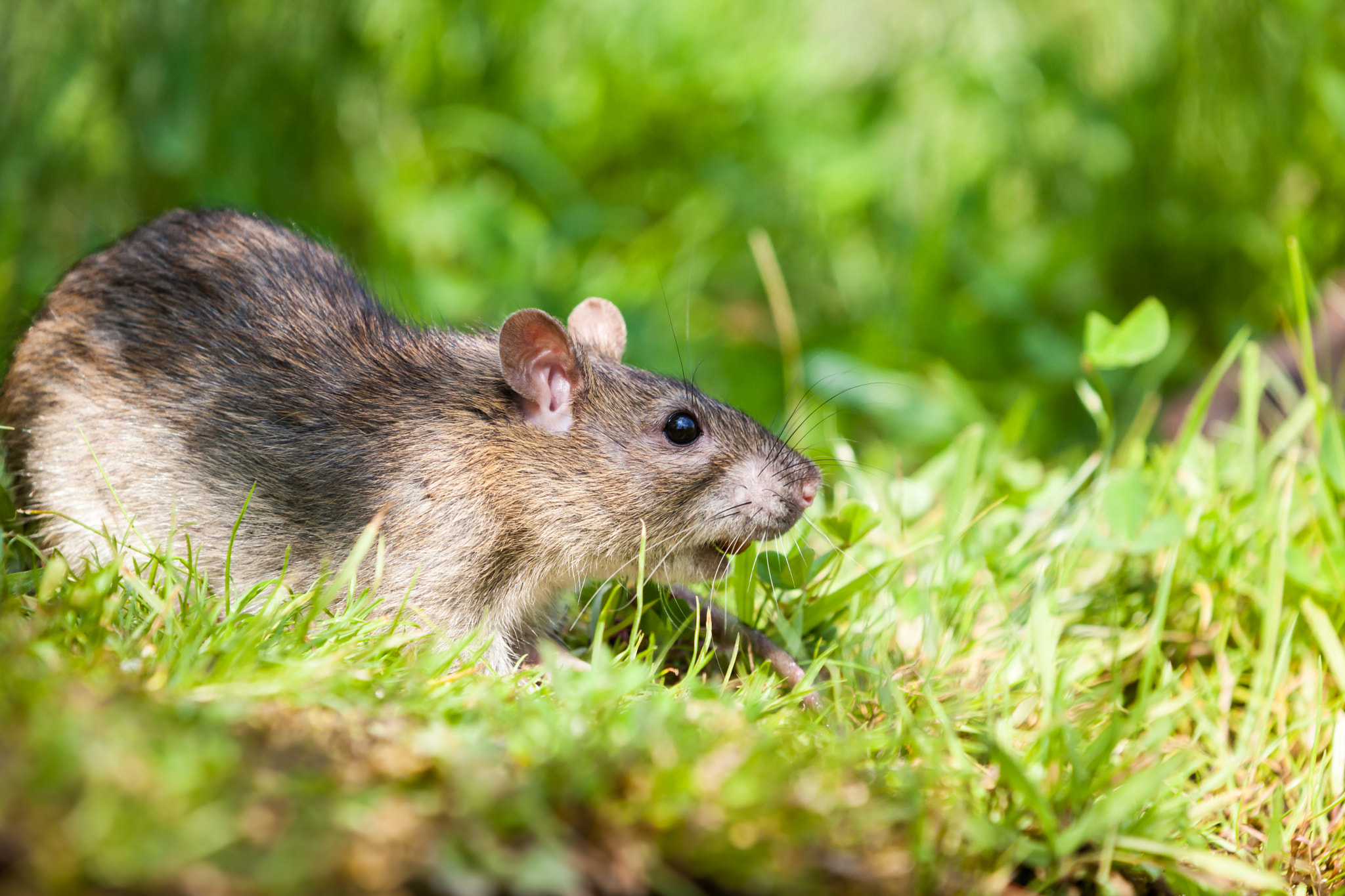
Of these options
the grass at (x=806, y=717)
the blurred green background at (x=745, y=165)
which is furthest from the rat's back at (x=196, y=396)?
the blurred green background at (x=745, y=165)

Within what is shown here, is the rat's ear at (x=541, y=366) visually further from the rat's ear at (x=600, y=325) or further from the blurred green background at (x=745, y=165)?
the blurred green background at (x=745, y=165)

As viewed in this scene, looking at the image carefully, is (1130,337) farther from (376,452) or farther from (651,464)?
(376,452)

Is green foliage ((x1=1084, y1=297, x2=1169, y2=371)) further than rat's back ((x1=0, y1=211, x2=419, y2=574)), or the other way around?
green foliage ((x1=1084, y1=297, x2=1169, y2=371))

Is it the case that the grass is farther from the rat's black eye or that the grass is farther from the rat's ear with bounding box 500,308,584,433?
the rat's ear with bounding box 500,308,584,433

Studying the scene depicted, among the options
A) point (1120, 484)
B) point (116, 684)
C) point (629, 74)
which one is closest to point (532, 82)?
point (629, 74)

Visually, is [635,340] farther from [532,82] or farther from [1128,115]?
[1128,115]

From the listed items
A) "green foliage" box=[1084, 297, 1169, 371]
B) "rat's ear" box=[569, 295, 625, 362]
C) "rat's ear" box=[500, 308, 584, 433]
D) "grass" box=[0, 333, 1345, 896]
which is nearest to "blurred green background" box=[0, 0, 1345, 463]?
"green foliage" box=[1084, 297, 1169, 371]

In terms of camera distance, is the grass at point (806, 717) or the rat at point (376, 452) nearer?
the grass at point (806, 717)
